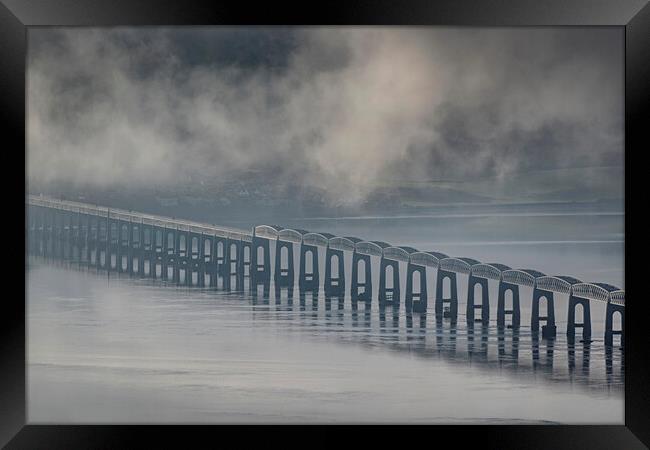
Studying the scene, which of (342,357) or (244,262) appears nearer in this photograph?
(342,357)

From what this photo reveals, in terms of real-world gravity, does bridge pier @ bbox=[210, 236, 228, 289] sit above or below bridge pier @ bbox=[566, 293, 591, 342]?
above

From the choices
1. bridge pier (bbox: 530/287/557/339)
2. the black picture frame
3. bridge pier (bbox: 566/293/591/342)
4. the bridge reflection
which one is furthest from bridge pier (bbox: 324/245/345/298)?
bridge pier (bbox: 566/293/591/342)

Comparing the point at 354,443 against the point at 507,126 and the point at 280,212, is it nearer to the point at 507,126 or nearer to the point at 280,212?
the point at 280,212

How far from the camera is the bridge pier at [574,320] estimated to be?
12.4ft

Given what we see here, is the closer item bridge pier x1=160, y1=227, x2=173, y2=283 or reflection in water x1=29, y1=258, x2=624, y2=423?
reflection in water x1=29, y1=258, x2=624, y2=423

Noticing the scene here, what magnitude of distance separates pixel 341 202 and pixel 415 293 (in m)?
0.49

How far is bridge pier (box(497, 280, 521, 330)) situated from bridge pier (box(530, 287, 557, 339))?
0.21 ft

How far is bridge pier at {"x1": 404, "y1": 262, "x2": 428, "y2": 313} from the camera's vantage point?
382cm

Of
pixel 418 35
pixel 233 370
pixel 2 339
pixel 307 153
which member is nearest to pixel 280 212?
pixel 307 153

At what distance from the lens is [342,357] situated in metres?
3.74

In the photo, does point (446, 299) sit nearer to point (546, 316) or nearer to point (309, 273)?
point (546, 316)

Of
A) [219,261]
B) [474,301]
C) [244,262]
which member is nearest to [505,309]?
[474,301]

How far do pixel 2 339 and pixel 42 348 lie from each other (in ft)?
0.60

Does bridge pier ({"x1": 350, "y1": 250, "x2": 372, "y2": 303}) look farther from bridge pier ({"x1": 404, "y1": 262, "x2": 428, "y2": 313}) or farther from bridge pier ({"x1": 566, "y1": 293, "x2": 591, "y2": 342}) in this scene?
bridge pier ({"x1": 566, "y1": 293, "x2": 591, "y2": 342})
